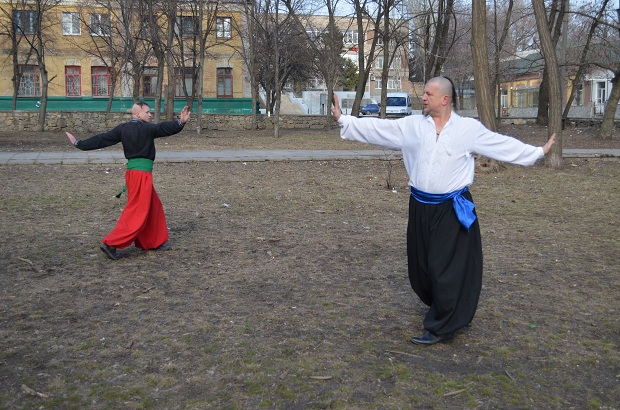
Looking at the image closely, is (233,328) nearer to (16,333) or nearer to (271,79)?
(16,333)

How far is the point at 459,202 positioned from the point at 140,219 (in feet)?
12.5

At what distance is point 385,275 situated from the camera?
709 cm

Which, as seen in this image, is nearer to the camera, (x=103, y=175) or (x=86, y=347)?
(x=86, y=347)

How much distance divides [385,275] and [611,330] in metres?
2.23

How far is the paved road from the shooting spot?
17328 mm

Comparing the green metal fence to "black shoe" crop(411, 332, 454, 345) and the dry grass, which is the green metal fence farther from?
"black shoe" crop(411, 332, 454, 345)

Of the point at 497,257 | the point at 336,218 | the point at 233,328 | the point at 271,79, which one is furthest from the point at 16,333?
the point at 271,79

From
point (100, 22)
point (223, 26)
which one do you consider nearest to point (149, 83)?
point (100, 22)

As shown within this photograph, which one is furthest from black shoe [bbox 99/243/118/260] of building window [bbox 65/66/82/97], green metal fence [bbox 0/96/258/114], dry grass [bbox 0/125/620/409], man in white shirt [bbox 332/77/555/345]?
building window [bbox 65/66/82/97]

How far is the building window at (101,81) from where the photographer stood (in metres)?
47.6

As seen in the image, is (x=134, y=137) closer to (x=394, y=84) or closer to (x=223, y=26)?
(x=223, y=26)

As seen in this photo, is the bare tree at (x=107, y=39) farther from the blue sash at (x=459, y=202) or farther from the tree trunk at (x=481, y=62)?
the blue sash at (x=459, y=202)

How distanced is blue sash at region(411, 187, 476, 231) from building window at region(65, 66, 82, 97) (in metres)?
45.9

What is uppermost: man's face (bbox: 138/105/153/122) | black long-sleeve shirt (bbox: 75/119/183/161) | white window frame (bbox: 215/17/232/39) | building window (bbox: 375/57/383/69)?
building window (bbox: 375/57/383/69)
